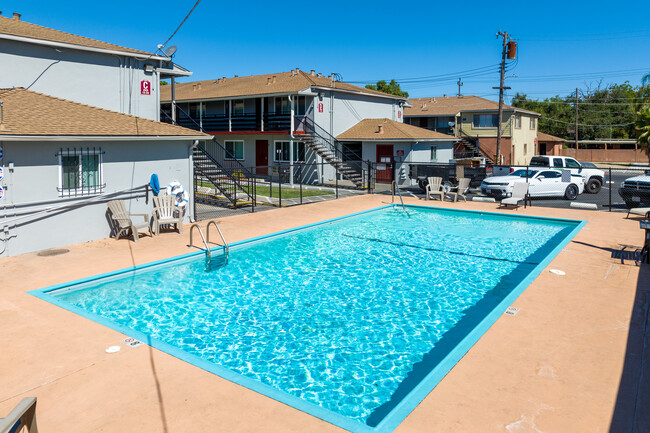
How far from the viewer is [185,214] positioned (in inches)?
672

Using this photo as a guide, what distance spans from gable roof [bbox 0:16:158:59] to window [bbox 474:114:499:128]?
Answer: 3464 centimetres

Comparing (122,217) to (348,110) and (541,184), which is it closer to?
(541,184)

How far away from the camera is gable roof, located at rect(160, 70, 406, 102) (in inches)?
1250

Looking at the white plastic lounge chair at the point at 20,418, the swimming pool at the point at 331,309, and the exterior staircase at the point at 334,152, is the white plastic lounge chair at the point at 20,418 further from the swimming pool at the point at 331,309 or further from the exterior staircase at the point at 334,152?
the exterior staircase at the point at 334,152

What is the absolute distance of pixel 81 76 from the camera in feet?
58.7

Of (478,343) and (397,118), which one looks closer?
(478,343)

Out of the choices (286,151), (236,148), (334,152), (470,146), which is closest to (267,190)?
(286,151)

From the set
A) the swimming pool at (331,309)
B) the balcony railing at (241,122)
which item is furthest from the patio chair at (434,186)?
the balcony railing at (241,122)

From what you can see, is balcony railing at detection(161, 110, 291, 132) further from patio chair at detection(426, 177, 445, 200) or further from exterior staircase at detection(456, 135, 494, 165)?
exterior staircase at detection(456, 135, 494, 165)

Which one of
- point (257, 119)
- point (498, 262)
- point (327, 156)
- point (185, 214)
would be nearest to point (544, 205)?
point (498, 262)

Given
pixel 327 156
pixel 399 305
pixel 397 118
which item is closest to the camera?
pixel 399 305

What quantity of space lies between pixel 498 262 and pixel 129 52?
15.1 meters

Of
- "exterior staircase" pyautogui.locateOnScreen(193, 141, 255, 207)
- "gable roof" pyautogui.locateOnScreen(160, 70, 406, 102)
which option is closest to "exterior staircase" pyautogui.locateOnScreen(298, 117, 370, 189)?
"gable roof" pyautogui.locateOnScreen(160, 70, 406, 102)

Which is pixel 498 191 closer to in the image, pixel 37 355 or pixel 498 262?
pixel 498 262
